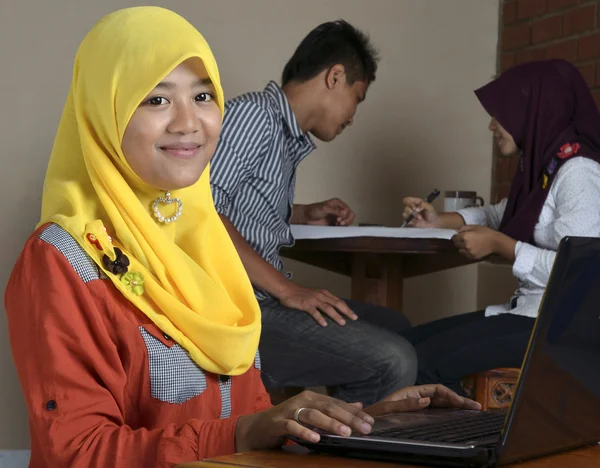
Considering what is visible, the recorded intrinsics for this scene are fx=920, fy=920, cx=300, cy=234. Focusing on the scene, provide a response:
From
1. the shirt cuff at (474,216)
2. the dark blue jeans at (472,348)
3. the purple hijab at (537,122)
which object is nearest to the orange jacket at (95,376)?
the dark blue jeans at (472,348)

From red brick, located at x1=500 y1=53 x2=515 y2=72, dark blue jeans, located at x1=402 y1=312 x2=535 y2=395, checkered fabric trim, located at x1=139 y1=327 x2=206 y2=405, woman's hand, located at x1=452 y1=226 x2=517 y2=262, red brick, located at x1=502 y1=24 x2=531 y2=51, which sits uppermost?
red brick, located at x1=502 y1=24 x2=531 y2=51

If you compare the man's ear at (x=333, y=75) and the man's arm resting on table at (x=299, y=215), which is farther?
the man's arm resting on table at (x=299, y=215)

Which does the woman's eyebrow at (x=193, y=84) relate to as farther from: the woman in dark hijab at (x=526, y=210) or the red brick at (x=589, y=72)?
the red brick at (x=589, y=72)

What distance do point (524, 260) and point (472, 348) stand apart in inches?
11.2

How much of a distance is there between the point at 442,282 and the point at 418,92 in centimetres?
81

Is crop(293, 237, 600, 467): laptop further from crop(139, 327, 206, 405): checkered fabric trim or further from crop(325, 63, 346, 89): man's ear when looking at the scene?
crop(325, 63, 346, 89): man's ear

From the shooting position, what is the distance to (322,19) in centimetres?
351

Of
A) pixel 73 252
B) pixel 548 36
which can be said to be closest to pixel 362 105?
pixel 548 36

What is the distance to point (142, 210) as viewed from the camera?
1228mm

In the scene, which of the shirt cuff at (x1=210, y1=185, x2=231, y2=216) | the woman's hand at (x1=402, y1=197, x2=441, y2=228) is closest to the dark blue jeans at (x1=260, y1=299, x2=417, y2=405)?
the shirt cuff at (x1=210, y1=185, x2=231, y2=216)

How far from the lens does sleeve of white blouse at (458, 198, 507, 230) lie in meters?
2.89

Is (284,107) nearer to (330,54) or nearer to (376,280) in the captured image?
(330,54)

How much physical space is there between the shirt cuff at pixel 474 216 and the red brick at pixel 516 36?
1.11 m

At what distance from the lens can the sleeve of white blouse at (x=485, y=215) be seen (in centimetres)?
289
